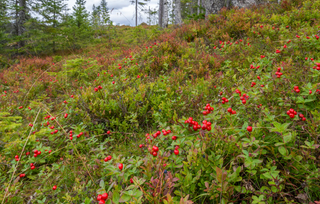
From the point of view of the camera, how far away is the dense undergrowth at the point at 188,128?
1.44 meters

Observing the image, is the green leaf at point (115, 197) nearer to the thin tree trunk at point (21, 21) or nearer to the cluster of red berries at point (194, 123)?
the cluster of red berries at point (194, 123)

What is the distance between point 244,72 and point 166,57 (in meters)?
2.31

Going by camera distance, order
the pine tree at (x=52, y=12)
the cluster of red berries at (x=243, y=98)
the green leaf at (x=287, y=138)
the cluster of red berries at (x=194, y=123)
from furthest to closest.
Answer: the pine tree at (x=52, y=12) < the cluster of red berries at (x=243, y=98) < the cluster of red berries at (x=194, y=123) < the green leaf at (x=287, y=138)

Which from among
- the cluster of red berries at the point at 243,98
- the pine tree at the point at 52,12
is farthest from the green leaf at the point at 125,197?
the pine tree at the point at 52,12

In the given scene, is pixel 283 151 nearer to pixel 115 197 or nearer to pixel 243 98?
pixel 243 98

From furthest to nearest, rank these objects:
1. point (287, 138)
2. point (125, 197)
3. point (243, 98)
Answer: point (243, 98)
point (287, 138)
point (125, 197)

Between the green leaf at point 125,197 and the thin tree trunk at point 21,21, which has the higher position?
the thin tree trunk at point 21,21

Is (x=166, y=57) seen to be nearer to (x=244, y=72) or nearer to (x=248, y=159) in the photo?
(x=244, y=72)

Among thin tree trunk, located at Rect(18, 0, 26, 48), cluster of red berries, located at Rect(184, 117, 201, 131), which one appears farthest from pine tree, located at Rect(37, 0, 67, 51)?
cluster of red berries, located at Rect(184, 117, 201, 131)

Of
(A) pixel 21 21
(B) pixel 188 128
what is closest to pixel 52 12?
(A) pixel 21 21

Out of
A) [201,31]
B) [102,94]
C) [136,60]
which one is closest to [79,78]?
[136,60]

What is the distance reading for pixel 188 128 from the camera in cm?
189

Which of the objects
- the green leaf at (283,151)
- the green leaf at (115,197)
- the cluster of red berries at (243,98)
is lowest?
the green leaf at (115,197)

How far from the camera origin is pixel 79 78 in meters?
5.88
